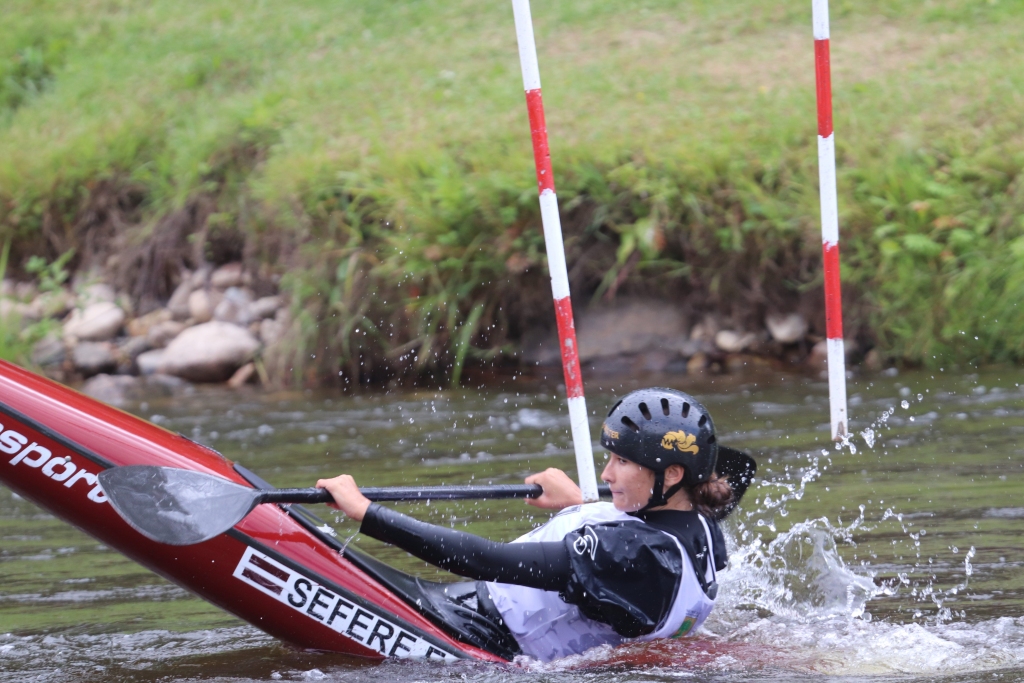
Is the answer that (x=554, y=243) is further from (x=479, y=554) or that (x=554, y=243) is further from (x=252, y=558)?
(x=252, y=558)

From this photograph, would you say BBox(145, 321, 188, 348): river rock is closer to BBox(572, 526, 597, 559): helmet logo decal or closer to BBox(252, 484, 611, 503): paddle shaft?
BBox(252, 484, 611, 503): paddle shaft

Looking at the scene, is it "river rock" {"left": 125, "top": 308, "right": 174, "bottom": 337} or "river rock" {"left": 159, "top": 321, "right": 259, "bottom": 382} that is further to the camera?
"river rock" {"left": 125, "top": 308, "right": 174, "bottom": 337}

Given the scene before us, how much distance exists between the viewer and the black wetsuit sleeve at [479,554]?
2977mm

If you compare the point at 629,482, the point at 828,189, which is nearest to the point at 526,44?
the point at 828,189

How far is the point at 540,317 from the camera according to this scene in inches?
323

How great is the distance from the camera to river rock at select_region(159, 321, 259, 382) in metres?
8.66

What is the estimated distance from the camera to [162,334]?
9.12 meters

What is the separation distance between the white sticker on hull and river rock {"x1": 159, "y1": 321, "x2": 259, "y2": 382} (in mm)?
5584

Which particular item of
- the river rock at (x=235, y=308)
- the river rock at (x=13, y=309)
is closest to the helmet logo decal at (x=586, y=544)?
the river rock at (x=235, y=308)

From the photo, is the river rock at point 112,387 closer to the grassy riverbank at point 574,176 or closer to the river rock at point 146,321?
the river rock at point 146,321

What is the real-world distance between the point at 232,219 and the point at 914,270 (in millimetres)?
5073

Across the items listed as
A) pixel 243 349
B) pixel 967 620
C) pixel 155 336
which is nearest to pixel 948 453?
pixel 967 620

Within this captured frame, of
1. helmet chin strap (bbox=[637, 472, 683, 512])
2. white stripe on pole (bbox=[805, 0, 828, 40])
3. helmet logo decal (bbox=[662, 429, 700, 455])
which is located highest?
white stripe on pole (bbox=[805, 0, 828, 40])

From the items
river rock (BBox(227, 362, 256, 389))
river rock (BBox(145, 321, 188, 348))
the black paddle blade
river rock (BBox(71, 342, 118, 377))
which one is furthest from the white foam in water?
river rock (BBox(71, 342, 118, 377))
